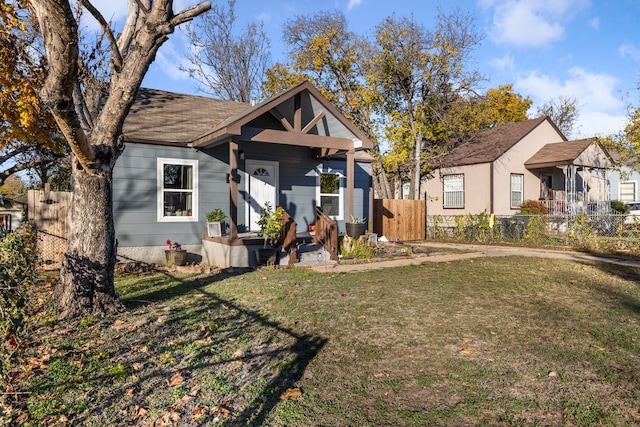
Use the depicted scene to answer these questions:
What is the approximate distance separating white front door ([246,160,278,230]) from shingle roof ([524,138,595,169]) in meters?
14.8

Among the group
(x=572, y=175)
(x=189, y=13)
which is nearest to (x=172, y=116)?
(x=189, y=13)

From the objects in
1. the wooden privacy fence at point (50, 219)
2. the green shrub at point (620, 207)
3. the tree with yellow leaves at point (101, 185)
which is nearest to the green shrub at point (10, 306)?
the tree with yellow leaves at point (101, 185)

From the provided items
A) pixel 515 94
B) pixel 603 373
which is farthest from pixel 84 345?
pixel 515 94

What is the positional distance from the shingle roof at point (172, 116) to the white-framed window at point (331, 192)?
323cm

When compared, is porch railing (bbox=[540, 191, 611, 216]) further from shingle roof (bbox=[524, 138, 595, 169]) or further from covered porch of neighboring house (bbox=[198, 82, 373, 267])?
covered porch of neighboring house (bbox=[198, 82, 373, 267])

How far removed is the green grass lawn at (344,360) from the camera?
334 centimetres

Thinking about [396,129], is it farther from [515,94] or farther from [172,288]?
[515,94]

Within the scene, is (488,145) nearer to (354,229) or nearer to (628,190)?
(354,229)

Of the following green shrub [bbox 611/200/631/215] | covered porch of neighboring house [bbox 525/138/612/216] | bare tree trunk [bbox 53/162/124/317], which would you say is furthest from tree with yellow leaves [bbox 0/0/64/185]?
green shrub [bbox 611/200/631/215]

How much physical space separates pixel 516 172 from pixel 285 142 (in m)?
15.2

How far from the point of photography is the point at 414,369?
165 inches

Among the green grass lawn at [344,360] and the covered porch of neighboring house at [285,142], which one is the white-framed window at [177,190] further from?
the green grass lawn at [344,360]

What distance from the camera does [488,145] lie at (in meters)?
22.5

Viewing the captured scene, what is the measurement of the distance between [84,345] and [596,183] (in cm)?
2762
